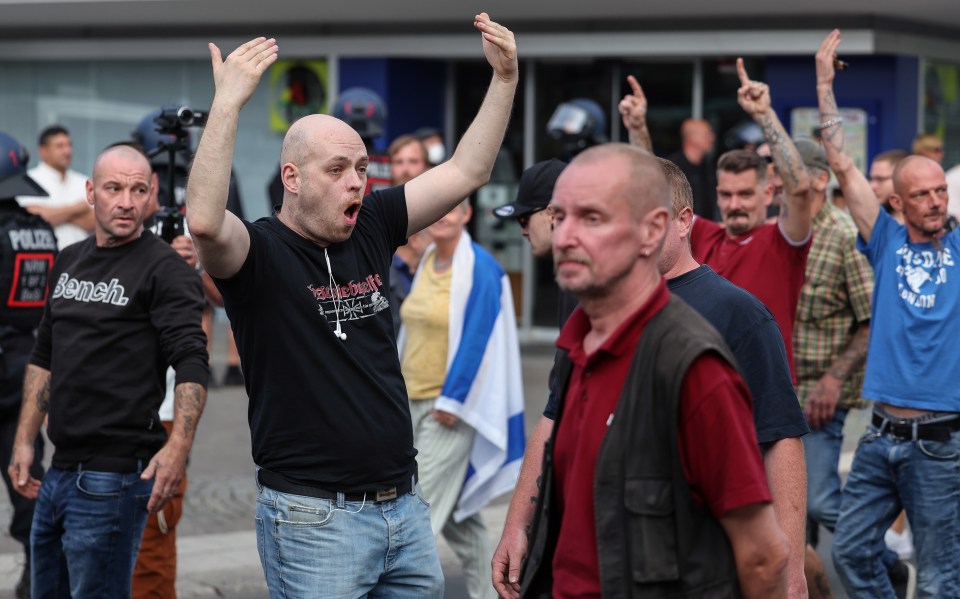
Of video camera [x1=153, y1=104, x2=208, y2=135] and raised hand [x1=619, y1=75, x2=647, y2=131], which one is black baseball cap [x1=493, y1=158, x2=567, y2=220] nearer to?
raised hand [x1=619, y1=75, x2=647, y2=131]

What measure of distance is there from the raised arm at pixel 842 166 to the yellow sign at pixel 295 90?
1142 centimetres

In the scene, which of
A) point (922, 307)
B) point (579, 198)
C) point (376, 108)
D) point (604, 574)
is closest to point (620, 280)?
point (579, 198)

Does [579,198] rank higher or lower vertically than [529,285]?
higher

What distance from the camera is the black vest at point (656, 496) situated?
2.77 metres

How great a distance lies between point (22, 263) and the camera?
6789 millimetres

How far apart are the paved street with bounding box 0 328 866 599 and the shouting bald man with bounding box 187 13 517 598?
3.05 metres

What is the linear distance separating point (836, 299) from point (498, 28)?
3.24 m

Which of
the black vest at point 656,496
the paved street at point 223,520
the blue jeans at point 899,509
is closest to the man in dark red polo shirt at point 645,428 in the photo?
the black vest at point 656,496

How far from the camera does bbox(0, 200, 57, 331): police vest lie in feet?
22.2

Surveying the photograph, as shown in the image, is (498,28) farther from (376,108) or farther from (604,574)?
(376,108)

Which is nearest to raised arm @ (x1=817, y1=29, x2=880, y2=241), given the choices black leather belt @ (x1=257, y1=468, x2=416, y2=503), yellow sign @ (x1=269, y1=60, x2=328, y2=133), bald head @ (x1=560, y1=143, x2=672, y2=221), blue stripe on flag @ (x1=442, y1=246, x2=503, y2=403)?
blue stripe on flag @ (x1=442, y1=246, x2=503, y2=403)

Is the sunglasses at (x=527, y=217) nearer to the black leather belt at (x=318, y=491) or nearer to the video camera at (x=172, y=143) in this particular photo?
the video camera at (x=172, y=143)

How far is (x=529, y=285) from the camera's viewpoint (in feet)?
A: 55.1

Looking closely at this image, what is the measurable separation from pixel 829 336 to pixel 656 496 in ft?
14.1
